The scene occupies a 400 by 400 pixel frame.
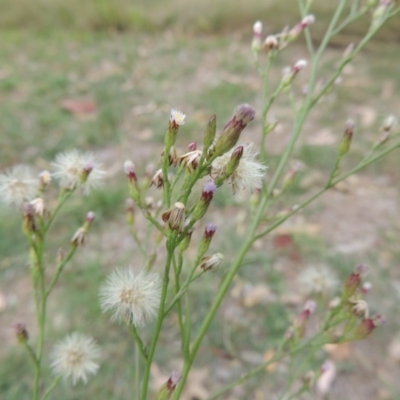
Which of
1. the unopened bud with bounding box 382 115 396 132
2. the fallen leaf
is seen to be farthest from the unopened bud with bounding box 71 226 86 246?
the fallen leaf

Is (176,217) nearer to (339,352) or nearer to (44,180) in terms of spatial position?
(44,180)

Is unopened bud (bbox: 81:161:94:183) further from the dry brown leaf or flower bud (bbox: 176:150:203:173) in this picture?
the dry brown leaf

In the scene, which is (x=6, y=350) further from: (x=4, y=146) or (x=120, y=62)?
(x=120, y=62)

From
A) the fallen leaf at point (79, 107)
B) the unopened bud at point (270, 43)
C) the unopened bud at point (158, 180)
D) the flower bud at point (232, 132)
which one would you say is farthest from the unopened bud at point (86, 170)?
the fallen leaf at point (79, 107)

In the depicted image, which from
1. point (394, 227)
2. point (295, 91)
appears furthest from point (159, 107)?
point (394, 227)

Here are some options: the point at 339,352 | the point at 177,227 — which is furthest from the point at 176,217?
the point at 339,352

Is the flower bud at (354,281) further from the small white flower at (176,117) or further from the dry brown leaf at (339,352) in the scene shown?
the dry brown leaf at (339,352)
